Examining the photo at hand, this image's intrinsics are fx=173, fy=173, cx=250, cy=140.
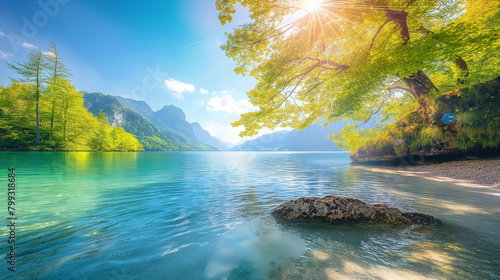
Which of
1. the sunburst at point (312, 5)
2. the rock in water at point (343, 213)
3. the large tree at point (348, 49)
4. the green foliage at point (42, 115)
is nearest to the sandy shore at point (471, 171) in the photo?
the large tree at point (348, 49)

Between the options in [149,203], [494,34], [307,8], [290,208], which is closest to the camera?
[290,208]

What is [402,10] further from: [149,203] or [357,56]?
[149,203]

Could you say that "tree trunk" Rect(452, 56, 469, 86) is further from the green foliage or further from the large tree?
the green foliage

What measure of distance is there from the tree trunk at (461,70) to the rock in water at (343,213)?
15.6m

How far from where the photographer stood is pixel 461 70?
12.9 m

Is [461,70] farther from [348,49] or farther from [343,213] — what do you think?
[343,213]

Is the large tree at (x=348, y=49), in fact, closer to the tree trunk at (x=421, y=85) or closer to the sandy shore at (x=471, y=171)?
the tree trunk at (x=421, y=85)

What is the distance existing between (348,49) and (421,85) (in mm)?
7257

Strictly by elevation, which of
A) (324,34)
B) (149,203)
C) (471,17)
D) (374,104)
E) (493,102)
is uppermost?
(471,17)

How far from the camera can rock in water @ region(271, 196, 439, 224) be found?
436 centimetres

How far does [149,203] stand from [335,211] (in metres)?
6.53

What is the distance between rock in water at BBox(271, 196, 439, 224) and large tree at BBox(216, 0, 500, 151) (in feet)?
26.7

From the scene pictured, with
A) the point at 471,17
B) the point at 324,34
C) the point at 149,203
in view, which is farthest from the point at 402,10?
the point at 149,203

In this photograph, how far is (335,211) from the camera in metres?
4.59
